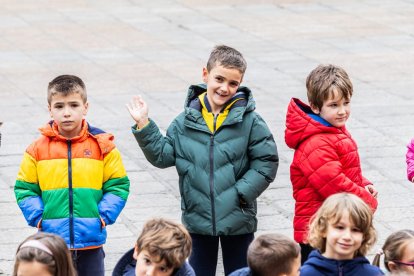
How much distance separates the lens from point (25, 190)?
678cm

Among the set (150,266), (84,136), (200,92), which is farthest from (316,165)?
(150,266)


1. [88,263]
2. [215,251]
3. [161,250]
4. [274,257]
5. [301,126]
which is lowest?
[88,263]

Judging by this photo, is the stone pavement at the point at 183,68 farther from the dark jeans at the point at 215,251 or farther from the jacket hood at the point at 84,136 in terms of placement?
the jacket hood at the point at 84,136

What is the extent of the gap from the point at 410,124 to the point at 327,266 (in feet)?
20.3

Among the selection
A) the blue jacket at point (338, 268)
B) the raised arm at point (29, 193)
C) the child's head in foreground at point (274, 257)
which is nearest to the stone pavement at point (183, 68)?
the raised arm at point (29, 193)

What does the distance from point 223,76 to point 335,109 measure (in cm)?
69

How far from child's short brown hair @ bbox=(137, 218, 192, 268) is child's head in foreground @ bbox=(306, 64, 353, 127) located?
1567 mm

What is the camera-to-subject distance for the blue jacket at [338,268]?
591 cm

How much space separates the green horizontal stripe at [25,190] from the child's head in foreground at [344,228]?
1775 millimetres

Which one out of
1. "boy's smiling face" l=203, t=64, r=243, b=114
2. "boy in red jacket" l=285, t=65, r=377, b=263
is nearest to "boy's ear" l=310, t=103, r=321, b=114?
"boy in red jacket" l=285, t=65, r=377, b=263

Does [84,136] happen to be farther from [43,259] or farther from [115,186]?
[43,259]

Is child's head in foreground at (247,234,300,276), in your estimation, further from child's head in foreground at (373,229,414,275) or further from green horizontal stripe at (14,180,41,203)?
green horizontal stripe at (14,180,41,203)

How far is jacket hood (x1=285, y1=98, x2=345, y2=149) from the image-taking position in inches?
270

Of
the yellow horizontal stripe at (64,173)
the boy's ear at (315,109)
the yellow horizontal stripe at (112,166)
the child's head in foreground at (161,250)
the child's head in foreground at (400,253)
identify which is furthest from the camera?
the boy's ear at (315,109)
